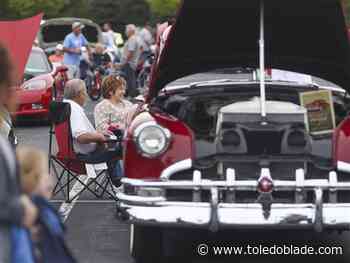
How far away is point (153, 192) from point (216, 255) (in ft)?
4.20

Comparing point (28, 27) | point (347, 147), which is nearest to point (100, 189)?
point (28, 27)

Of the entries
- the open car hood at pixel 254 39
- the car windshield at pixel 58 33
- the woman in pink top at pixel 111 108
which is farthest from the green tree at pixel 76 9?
the open car hood at pixel 254 39

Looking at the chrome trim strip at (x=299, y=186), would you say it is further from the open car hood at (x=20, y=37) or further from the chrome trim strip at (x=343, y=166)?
the open car hood at (x=20, y=37)

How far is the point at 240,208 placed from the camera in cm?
795

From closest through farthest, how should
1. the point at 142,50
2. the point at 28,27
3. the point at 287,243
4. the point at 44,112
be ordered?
the point at 287,243
the point at 28,27
the point at 44,112
the point at 142,50

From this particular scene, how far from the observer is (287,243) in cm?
957

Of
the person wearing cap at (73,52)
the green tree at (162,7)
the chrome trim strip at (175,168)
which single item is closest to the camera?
the chrome trim strip at (175,168)

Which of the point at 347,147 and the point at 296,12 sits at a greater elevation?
the point at 296,12

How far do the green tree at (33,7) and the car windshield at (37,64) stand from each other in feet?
131

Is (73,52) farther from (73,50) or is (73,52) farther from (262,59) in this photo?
(262,59)

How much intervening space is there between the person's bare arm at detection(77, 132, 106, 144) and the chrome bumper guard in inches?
115

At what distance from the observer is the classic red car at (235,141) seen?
7.98m

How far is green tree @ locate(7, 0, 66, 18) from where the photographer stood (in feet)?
199

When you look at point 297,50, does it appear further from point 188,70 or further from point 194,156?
point 194,156
